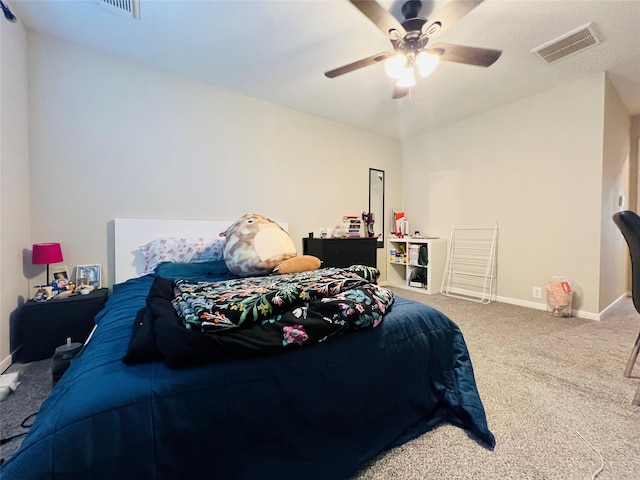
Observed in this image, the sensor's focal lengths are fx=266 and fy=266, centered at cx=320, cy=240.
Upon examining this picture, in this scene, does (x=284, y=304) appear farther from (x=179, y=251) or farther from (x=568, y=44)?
(x=568, y=44)

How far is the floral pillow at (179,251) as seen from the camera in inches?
91.4

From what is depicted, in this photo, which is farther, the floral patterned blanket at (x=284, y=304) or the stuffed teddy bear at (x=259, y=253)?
the stuffed teddy bear at (x=259, y=253)

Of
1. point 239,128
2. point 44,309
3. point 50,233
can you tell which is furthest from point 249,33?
point 44,309

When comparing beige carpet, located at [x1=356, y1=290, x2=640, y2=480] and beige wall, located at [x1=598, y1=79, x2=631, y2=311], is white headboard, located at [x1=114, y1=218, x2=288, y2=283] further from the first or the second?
beige wall, located at [x1=598, y1=79, x2=631, y2=311]

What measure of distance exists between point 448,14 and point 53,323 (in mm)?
3312

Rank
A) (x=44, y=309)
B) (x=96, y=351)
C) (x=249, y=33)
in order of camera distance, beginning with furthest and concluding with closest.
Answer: (x=249, y=33)
(x=44, y=309)
(x=96, y=351)

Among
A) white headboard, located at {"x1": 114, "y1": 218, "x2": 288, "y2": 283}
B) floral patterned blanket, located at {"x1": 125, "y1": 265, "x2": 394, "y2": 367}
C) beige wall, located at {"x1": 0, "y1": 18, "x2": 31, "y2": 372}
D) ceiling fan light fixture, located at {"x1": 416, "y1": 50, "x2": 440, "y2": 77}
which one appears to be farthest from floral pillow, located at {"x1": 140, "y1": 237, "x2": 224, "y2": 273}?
ceiling fan light fixture, located at {"x1": 416, "y1": 50, "x2": 440, "y2": 77}

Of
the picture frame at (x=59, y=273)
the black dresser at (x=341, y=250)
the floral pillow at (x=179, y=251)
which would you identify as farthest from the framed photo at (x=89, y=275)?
the black dresser at (x=341, y=250)

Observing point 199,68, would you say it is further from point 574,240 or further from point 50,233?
point 574,240

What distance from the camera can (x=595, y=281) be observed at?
2.71 metres

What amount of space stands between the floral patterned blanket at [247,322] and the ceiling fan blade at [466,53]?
5.78ft

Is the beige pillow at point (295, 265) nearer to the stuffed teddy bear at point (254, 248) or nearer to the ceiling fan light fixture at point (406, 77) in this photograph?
the stuffed teddy bear at point (254, 248)

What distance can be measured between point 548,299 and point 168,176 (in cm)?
423

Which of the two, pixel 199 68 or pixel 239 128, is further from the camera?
pixel 239 128
